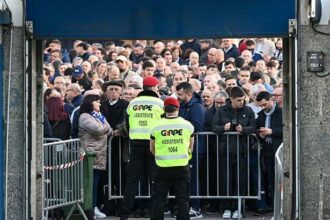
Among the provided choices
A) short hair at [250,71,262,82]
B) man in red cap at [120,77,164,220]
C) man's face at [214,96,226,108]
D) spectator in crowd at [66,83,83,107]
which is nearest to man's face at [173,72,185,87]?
short hair at [250,71,262,82]

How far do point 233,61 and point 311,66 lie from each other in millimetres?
10939

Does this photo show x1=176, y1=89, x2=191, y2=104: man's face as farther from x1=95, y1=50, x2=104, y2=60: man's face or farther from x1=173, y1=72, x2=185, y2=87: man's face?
x1=95, y1=50, x2=104, y2=60: man's face

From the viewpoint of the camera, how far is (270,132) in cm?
2181

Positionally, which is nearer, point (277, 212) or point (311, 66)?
point (311, 66)

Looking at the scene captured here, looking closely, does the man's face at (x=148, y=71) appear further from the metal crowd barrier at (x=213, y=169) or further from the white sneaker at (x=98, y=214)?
the white sneaker at (x=98, y=214)

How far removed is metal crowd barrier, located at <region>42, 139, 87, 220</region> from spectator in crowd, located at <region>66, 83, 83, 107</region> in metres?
3.18

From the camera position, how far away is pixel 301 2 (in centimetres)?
1734

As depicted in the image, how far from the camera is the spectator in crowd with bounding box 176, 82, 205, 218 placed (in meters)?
21.8

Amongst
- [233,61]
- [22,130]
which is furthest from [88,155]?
[233,61]

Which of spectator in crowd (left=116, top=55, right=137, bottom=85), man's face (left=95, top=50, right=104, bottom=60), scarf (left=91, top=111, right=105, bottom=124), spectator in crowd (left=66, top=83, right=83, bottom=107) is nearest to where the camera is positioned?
scarf (left=91, top=111, right=105, bottom=124)

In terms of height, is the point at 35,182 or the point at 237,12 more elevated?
the point at 237,12

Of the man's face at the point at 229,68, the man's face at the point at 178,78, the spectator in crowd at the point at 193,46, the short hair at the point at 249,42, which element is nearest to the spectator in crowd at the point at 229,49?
the short hair at the point at 249,42

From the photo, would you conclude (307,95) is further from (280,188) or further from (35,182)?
(35,182)

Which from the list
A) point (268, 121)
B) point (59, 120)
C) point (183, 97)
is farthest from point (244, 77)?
point (59, 120)
